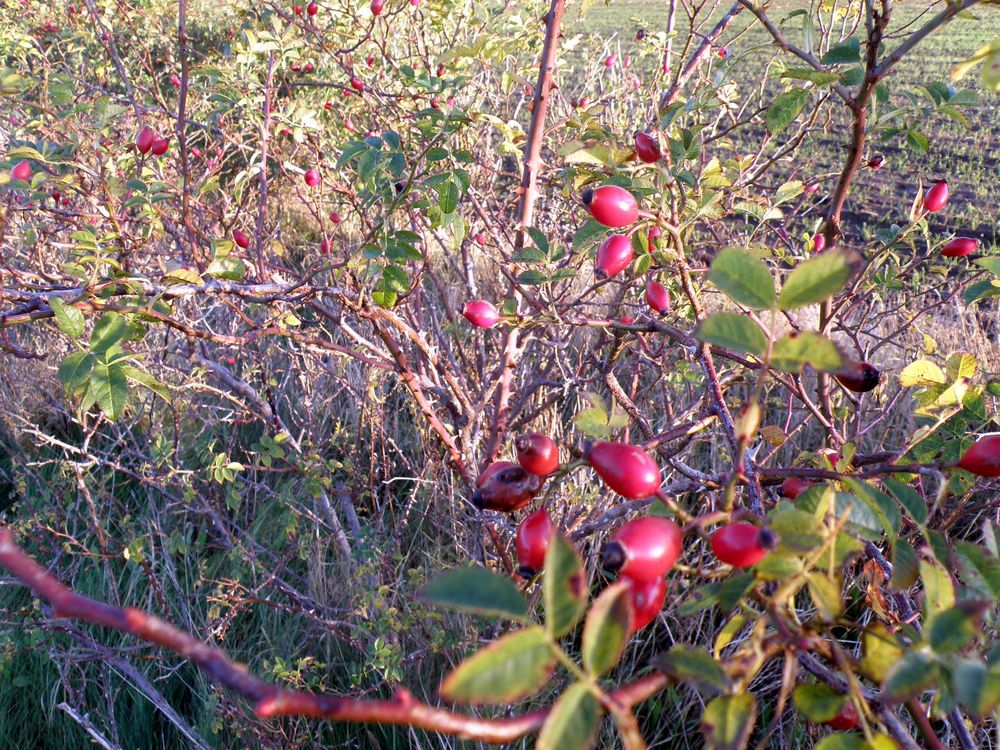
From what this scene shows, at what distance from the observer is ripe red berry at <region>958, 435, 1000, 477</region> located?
2.43 feet

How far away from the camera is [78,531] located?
8.28 ft

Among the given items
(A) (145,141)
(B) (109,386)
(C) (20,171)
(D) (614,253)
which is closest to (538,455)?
(D) (614,253)

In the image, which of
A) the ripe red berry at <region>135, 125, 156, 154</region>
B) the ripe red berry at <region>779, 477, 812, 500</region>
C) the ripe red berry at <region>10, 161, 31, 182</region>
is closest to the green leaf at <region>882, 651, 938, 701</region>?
the ripe red berry at <region>779, 477, 812, 500</region>

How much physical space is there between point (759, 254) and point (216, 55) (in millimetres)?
2256

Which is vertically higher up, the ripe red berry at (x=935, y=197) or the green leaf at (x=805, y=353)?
the green leaf at (x=805, y=353)

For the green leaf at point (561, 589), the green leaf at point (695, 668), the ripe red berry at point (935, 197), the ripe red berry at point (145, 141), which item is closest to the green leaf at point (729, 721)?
the green leaf at point (695, 668)

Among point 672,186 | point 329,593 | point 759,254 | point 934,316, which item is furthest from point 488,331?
point 934,316

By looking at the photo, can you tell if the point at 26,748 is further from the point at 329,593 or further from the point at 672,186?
the point at 672,186

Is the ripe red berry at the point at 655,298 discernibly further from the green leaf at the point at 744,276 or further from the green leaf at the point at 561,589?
the green leaf at the point at 561,589

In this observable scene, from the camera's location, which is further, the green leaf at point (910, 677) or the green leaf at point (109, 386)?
the green leaf at point (109, 386)

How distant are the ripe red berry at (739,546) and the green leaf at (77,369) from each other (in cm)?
91

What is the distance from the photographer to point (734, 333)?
59 cm

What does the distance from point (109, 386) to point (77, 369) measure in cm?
5

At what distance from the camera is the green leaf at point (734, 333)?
1.91 feet
